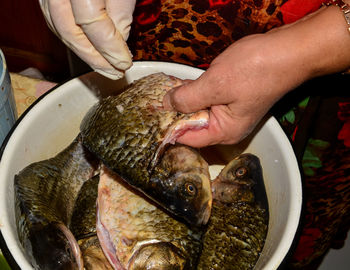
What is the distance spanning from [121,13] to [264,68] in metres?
0.24

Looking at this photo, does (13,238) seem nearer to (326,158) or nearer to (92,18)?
(92,18)

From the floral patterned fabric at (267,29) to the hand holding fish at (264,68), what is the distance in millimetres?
122

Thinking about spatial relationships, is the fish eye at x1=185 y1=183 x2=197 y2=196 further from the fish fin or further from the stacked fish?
the fish fin

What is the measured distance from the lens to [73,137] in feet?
2.97

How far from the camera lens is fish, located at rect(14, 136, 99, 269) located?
66cm

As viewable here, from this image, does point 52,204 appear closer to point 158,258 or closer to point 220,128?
point 158,258

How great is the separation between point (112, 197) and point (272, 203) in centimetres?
28

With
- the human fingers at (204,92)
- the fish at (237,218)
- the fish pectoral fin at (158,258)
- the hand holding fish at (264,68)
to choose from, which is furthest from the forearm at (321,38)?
the fish pectoral fin at (158,258)

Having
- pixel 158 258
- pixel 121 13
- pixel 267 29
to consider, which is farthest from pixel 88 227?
pixel 267 29

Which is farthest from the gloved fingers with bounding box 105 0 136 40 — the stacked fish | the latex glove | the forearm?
the forearm

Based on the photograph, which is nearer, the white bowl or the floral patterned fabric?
the white bowl

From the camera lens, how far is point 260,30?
85 cm

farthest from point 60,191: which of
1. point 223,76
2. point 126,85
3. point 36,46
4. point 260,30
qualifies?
point 36,46

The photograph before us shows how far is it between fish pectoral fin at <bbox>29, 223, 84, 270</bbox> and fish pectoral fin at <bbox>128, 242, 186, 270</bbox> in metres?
0.09
